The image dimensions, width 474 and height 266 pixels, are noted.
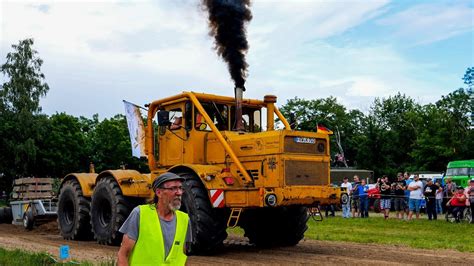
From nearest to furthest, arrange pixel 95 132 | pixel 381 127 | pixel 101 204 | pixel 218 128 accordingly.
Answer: pixel 218 128 < pixel 101 204 < pixel 95 132 < pixel 381 127

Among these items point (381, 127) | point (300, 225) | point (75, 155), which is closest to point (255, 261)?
point (300, 225)

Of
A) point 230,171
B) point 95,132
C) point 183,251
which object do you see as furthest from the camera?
point 95,132

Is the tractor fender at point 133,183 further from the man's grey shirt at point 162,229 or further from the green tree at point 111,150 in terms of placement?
the green tree at point 111,150

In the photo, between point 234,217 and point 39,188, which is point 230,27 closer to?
point 234,217

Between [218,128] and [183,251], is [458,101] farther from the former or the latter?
[183,251]

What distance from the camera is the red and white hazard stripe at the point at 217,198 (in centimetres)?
1176

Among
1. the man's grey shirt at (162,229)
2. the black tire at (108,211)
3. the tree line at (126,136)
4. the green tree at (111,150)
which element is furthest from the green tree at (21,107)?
the man's grey shirt at (162,229)

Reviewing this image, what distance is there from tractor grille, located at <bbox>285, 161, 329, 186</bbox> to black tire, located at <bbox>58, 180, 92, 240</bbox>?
19.3 feet

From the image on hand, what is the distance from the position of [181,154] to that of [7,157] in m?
40.9

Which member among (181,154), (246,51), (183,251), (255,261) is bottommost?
(255,261)

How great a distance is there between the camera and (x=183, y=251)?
4.59 meters

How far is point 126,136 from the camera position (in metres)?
67.8

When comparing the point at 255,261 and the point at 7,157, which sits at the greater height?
the point at 7,157

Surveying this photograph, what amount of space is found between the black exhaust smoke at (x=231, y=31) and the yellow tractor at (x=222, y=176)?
2.75ft
